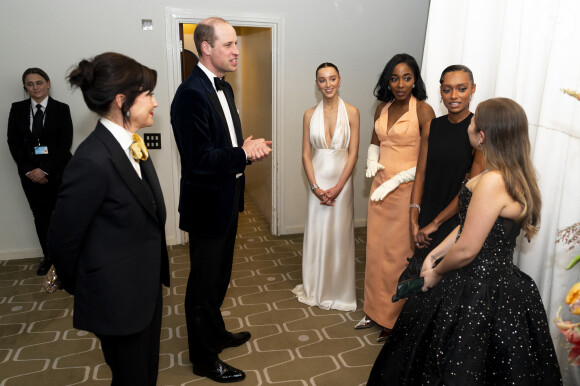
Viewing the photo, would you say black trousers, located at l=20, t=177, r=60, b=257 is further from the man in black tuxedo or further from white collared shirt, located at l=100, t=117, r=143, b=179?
white collared shirt, located at l=100, t=117, r=143, b=179

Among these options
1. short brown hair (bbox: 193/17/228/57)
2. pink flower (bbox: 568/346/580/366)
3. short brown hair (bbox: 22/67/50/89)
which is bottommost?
pink flower (bbox: 568/346/580/366)

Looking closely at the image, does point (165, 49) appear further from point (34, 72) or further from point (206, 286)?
point (206, 286)

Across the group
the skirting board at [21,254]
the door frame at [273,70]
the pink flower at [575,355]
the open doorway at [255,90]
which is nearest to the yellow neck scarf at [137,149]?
the pink flower at [575,355]

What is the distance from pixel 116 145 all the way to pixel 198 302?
4.23ft

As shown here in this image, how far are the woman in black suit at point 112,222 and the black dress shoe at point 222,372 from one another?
0.93 m

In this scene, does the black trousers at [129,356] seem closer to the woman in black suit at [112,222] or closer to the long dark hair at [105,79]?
the woman in black suit at [112,222]

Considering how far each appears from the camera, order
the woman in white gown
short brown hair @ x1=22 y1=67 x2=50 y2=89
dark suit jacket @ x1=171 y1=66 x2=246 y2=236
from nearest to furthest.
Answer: dark suit jacket @ x1=171 y1=66 x2=246 y2=236
the woman in white gown
short brown hair @ x1=22 y1=67 x2=50 y2=89

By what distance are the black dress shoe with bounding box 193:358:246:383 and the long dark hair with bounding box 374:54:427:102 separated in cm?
212

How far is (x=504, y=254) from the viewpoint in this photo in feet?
6.74

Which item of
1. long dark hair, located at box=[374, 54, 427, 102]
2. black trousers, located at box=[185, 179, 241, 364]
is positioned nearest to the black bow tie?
black trousers, located at box=[185, 179, 241, 364]

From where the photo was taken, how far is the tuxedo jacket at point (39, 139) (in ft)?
13.9

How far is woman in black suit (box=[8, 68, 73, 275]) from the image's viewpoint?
423cm

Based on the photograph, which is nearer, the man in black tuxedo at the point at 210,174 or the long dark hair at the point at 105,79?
the long dark hair at the point at 105,79

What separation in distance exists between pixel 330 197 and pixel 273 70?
2.10 metres
